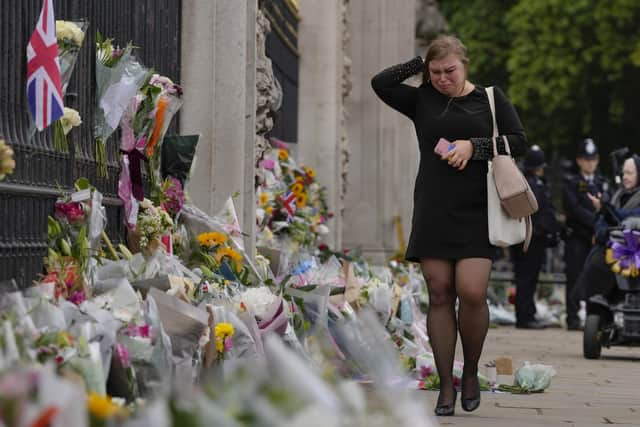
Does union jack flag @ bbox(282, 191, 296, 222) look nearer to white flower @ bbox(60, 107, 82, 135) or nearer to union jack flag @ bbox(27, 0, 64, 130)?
white flower @ bbox(60, 107, 82, 135)

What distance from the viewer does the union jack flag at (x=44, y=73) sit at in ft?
20.2

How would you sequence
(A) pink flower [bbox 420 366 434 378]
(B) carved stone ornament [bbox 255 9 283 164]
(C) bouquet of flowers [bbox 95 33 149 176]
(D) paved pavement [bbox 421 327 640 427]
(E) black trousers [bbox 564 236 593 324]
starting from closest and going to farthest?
(C) bouquet of flowers [bbox 95 33 149 176] → (D) paved pavement [bbox 421 327 640 427] → (A) pink flower [bbox 420 366 434 378] → (B) carved stone ornament [bbox 255 9 283 164] → (E) black trousers [bbox 564 236 593 324]

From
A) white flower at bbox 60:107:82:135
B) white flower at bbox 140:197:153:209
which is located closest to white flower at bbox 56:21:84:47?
white flower at bbox 60:107:82:135

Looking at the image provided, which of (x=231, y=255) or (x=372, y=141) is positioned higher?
(x=372, y=141)

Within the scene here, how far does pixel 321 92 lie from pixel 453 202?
8.27 m

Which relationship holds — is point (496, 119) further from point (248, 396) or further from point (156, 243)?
point (248, 396)

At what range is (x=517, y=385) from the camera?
367 inches

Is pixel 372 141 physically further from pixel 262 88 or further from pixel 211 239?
pixel 211 239

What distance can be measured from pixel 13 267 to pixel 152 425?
3.28 meters

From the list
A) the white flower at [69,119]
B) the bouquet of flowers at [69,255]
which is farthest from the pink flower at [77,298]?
the white flower at [69,119]

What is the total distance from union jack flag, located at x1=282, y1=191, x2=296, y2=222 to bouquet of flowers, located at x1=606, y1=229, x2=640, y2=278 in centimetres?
278

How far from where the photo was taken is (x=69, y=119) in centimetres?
663

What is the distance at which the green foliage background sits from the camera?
34.6 m

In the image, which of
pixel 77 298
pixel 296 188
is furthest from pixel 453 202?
pixel 296 188
